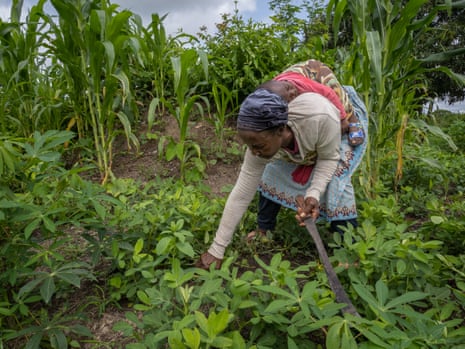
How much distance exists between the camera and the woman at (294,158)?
1468 millimetres

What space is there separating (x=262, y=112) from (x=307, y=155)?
53 centimetres

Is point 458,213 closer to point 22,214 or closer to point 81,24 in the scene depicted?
point 22,214

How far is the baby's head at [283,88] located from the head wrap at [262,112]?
0.34 ft

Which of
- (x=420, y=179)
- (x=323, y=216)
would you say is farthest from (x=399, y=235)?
(x=420, y=179)

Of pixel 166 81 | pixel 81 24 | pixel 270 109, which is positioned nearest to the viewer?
pixel 270 109

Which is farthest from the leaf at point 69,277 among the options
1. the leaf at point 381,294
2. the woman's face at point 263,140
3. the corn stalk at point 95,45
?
the corn stalk at point 95,45

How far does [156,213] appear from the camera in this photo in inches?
70.9

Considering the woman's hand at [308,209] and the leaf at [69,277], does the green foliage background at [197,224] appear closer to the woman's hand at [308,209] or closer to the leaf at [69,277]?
the leaf at [69,277]

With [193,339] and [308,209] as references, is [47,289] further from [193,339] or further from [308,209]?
[308,209]

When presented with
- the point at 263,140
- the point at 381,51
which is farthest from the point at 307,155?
the point at 381,51

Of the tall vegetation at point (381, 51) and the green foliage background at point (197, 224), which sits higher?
the tall vegetation at point (381, 51)

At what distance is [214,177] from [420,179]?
174 cm

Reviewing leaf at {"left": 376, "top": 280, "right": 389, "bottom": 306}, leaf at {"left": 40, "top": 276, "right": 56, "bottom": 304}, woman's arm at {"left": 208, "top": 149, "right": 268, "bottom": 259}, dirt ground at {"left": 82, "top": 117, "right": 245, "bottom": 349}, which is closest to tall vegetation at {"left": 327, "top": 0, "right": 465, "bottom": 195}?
woman's arm at {"left": 208, "top": 149, "right": 268, "bottom": 259}

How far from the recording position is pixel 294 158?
72.9 inches
